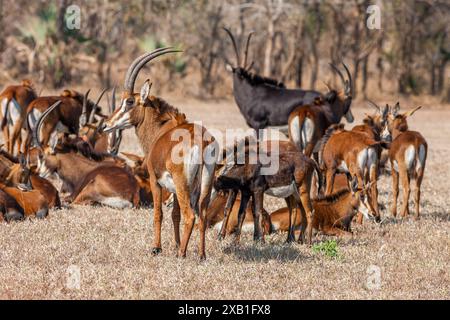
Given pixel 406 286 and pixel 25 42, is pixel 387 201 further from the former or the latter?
pixel 25 42

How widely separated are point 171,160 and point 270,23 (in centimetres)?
2860

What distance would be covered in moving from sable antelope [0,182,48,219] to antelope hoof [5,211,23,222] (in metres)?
0.14

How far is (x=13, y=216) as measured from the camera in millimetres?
8891

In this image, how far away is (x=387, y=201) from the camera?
37.3ft

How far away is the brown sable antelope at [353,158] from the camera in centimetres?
962

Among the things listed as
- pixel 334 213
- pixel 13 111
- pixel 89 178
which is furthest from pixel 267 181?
pixel 13 111

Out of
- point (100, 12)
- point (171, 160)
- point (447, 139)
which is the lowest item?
point (447, 139)

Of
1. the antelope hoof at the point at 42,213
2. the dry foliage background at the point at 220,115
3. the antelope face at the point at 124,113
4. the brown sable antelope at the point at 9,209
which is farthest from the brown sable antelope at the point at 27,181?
the antelope face at the point at 124,113

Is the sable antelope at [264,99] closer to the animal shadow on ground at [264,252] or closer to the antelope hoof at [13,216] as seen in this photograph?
the antelope hoof at [13,216]

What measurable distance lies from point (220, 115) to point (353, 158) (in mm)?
17306

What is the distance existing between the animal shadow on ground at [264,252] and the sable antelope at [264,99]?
590 cm

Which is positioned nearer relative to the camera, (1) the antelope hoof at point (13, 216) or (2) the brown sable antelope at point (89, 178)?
(1) the antelope hoof at point (13, 216)

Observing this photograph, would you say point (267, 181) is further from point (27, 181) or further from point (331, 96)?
point (331, 96)

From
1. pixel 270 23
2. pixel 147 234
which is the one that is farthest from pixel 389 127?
pixel 270 23
